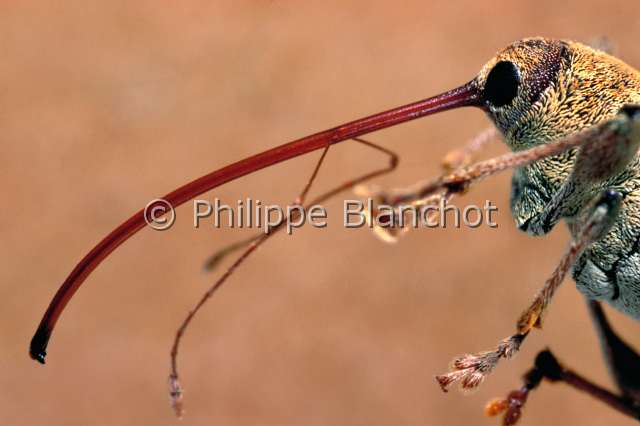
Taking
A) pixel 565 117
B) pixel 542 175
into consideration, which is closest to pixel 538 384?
pixel 542 175

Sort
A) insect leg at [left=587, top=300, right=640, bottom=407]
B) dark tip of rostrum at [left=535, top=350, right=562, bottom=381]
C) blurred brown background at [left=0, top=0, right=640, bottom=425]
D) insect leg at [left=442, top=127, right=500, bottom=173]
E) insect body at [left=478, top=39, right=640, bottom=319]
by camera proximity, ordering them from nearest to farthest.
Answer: insect body at [left=478, top=39, right=640, bottom=319], dark tip of rostrum at [left=535, top=350, right=562, bottom=381], insect leg at [left=587, top=300, right=640, bottom=407], insect leg at [left=442, top=127, right=500, bottom=173], blurred brown background at [left=0, top=0, right=640, bottom=425]

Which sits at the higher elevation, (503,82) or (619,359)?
(503,82)

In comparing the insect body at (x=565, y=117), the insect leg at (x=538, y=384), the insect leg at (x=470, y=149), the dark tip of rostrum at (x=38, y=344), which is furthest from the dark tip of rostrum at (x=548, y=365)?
the dark tip of rostrum at (x=38, y=344)

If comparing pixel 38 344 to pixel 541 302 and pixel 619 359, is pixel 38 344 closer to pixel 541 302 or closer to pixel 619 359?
pixel 541 302

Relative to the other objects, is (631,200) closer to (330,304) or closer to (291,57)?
(330,304)

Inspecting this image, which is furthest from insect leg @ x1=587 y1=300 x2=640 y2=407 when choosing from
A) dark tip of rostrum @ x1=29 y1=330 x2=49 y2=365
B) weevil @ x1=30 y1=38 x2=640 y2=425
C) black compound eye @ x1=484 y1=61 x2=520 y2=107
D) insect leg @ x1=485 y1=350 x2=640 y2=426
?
dark tip of rostrum @ x1=29 y1=330 x2=49 y2=365

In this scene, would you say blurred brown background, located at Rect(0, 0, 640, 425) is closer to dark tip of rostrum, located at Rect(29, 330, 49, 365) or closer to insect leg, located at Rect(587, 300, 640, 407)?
insect leg, located at Rect(587, 300, 640, 407)
